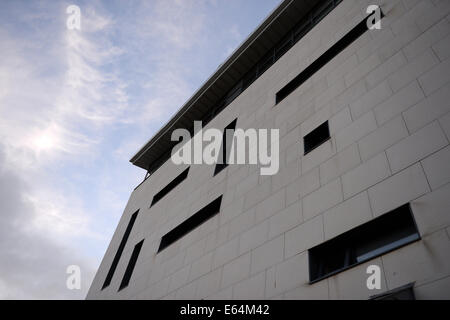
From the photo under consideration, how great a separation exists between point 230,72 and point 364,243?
1524 centimetres

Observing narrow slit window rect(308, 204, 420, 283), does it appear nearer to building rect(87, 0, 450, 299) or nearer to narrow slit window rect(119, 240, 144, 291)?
building rect(87, 0, 450, 299)

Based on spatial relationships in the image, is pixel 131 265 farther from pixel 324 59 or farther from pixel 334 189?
pixel 324 59

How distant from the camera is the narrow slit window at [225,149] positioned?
1434 cm

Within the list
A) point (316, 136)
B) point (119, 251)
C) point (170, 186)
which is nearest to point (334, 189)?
point (316, 136)

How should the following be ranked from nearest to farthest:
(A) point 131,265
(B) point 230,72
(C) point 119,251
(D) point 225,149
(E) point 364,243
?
(E) point 364,243
(A) point 131,265
(D) point 225,149
(C) point 119,251
(B) point 230,72

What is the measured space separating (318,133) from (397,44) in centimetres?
318

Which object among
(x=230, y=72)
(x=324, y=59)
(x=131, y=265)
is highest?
(x=230, y=72)

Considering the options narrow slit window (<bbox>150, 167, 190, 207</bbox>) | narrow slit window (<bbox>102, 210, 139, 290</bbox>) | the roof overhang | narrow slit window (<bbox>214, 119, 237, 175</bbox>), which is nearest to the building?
narrow slit window (<bbox>214, 119, 237, 175</bbox>)

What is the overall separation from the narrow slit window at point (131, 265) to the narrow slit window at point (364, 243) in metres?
9.69

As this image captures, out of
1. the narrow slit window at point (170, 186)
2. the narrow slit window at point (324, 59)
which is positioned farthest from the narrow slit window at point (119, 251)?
the narrow slit window at point (324, 59)

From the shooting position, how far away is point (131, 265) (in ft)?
50.8

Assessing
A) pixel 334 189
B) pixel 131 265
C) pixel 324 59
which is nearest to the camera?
pixel 334 189
